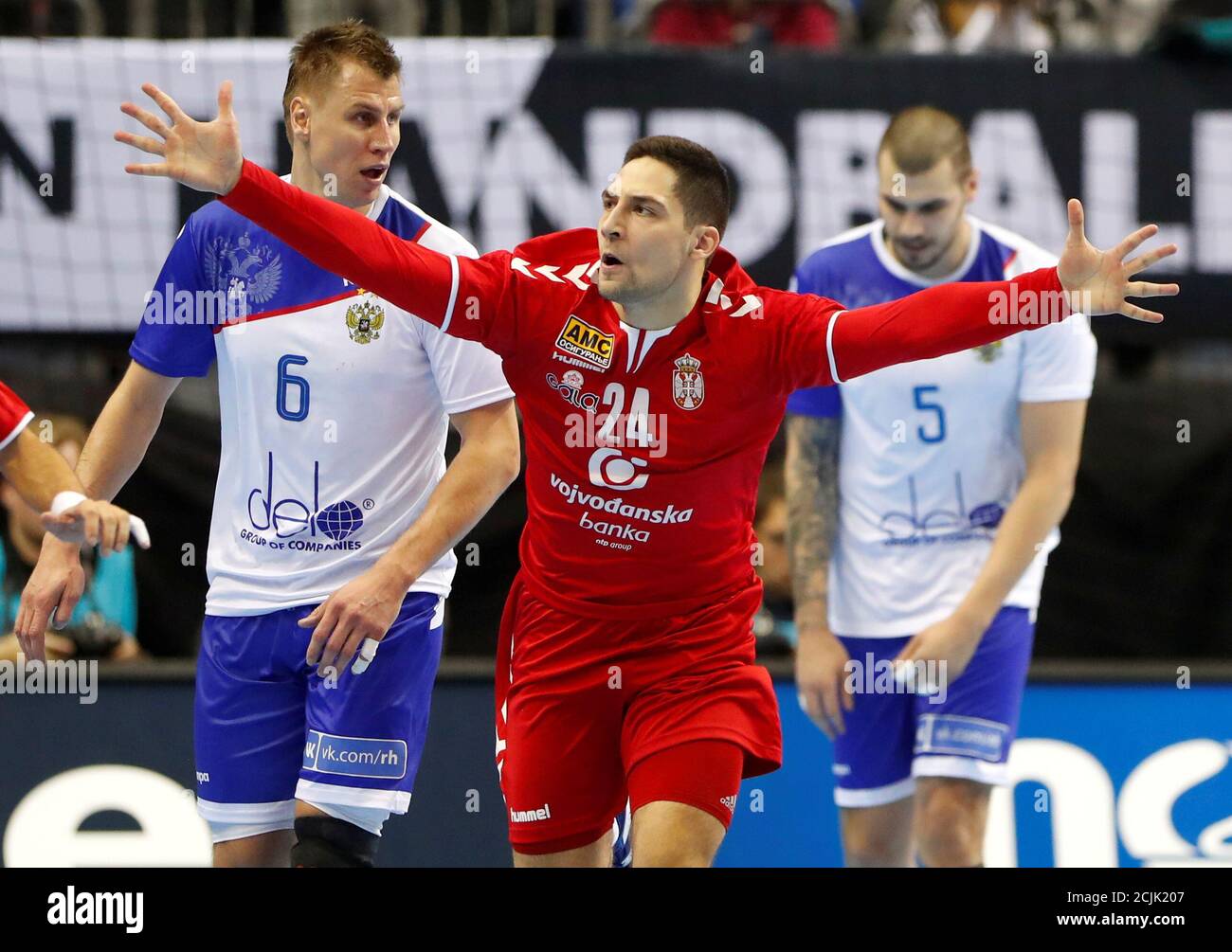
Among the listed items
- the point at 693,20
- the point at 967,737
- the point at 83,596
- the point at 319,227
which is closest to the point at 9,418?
the point at 319,227

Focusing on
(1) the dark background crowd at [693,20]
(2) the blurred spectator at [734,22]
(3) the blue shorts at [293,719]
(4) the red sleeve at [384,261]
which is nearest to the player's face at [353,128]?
(4) the red sleeve at [384,261]

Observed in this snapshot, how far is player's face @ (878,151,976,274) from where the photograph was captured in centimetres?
571

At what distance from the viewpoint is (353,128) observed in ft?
15.4

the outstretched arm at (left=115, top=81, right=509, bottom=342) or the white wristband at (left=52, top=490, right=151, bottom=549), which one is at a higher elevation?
the outstretched arm at (left=115, top=81, right=509, bottom=342)

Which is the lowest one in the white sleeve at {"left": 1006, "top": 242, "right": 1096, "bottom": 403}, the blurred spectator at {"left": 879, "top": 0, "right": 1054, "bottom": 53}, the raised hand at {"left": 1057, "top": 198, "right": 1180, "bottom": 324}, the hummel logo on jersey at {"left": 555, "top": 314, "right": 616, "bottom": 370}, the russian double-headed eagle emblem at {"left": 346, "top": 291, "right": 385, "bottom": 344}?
the white sleeve at {"left": 1006, "top": 242, "right": 1096, "bottom": 403}

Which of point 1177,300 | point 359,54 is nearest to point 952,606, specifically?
point 359,54

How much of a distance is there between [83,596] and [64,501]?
9.34 ft

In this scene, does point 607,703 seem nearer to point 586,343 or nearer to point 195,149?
point 586,343

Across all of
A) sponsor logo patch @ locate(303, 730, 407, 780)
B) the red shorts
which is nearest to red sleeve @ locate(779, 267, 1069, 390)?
the red shorts

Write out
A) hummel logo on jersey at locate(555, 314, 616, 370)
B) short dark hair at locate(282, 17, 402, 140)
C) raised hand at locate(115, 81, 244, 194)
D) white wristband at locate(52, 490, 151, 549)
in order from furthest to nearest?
short dark hair at locate(282, 17, 402, 140) → hummel logo on jersey at locate(555, 314, 616, 370) → white wristband at locate(52, 490, 151, 549) → raised hand at locate(115, 81, 244, 194)

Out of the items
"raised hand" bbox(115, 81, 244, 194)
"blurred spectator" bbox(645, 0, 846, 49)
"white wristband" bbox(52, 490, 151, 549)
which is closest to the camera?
"raised hand" bbox(115, 81, 244, 194)

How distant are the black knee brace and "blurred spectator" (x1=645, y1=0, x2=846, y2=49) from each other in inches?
212

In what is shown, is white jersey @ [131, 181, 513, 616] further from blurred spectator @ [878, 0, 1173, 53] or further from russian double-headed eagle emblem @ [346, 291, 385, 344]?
blurred spectator @ [878, 0, 1173, 53]

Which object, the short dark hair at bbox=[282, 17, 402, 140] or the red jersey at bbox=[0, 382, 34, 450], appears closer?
the red jersey at bbox=[0, 382, 34, 450]
